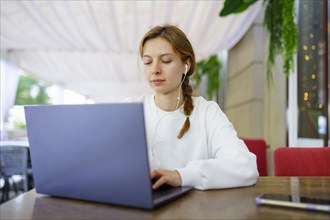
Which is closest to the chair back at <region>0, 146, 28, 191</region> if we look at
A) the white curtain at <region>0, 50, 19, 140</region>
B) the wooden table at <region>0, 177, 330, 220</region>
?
the white curtain at <region>0, 50, 19, 140</region>

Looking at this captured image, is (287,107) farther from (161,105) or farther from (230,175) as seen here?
(230,175)

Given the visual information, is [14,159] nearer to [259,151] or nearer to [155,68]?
[259,151]

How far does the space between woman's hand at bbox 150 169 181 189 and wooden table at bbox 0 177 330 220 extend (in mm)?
60

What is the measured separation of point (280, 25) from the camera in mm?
3055

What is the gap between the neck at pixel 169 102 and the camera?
1.38m

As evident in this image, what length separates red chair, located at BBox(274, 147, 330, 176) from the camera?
5.00ft

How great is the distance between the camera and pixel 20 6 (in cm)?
Answer: 397

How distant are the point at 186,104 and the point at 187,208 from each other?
0.65m

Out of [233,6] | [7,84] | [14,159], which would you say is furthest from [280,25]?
[7,84]

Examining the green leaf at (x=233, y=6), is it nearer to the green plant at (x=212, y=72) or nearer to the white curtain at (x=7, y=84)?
the green plant at (x=212, y=72)

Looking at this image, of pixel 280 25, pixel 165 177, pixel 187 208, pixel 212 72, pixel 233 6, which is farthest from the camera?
pixel 212 72

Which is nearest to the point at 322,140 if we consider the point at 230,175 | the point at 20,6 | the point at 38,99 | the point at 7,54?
the point at 230,175

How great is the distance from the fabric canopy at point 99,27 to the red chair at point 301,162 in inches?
87.1

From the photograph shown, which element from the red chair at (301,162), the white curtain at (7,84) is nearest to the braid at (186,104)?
the red chair at (301,162)
